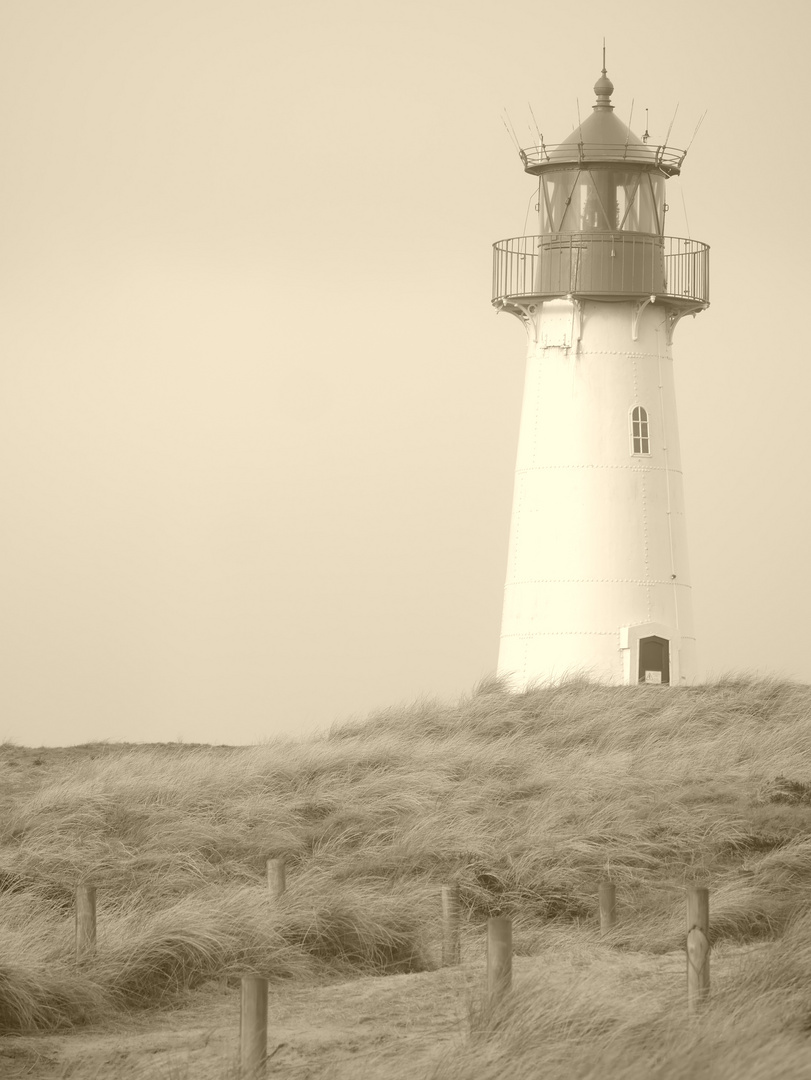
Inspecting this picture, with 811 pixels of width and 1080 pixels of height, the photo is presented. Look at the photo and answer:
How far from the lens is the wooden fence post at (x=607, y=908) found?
40.4 feet

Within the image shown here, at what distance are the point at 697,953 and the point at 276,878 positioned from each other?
3959mm

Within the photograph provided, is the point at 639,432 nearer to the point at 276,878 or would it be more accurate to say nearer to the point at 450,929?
the point at 276,878

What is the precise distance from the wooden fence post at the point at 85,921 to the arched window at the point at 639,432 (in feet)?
58.2

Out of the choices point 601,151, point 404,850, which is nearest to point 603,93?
point 601,151

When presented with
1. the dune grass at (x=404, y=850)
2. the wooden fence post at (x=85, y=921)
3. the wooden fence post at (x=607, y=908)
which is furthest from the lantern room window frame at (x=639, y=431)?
the wooden fence post at (x=85, y=921)

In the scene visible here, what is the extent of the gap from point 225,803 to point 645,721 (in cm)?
690

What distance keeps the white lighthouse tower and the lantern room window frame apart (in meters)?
0.02

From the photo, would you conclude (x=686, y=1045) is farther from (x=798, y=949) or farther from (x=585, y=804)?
(x=585, y=804)

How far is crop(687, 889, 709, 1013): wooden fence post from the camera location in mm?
9234

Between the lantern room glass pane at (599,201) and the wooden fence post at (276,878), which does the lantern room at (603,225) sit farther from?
the wooden fence post at (276,878)

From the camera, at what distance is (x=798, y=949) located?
33.6 feet

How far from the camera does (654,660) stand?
88.0ft

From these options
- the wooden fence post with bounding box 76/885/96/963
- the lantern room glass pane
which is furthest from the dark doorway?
the wooden fence post with bounding box 76/885/96/963

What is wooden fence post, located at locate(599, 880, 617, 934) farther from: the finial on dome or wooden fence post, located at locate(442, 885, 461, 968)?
the finial on dome
